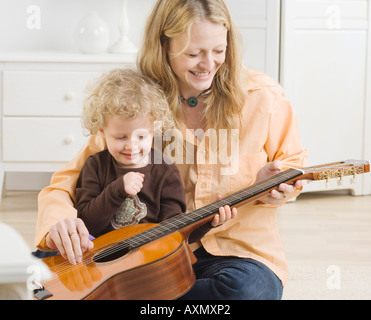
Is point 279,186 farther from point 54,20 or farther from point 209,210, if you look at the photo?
point 54,20

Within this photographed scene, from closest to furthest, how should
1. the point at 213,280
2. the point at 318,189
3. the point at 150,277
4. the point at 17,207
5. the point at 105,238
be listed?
1. the point at 150,277
2. the point at 105,238
3. the point at 213,280
4. the point at 17,207
5. the point at 318,189

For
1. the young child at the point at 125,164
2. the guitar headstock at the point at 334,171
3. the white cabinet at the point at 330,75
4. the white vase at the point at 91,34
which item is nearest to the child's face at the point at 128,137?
the young child at the point at 125,164

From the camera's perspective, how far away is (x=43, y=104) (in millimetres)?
2527

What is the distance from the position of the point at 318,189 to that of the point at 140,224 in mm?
1798

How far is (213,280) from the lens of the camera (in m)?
1.24

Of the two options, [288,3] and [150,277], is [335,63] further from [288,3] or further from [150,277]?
[150,277]

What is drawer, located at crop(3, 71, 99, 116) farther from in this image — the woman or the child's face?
the child's face

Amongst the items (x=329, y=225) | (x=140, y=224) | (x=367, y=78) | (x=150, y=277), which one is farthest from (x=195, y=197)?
(x=367, y=78)

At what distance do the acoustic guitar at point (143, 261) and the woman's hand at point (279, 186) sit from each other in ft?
0.04

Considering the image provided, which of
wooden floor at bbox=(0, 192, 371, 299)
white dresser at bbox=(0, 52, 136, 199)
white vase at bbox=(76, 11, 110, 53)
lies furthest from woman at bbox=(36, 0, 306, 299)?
white vase at bbox=(76, 11, 110, 53)

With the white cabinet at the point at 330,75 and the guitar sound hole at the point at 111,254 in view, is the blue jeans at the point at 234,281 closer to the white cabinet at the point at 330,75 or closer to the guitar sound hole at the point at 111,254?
the guitar sound hole at the point at 111,254

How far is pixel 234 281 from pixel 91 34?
171 centimetres

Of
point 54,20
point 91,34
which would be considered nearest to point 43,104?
point 91,34

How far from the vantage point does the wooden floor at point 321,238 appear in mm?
1835
